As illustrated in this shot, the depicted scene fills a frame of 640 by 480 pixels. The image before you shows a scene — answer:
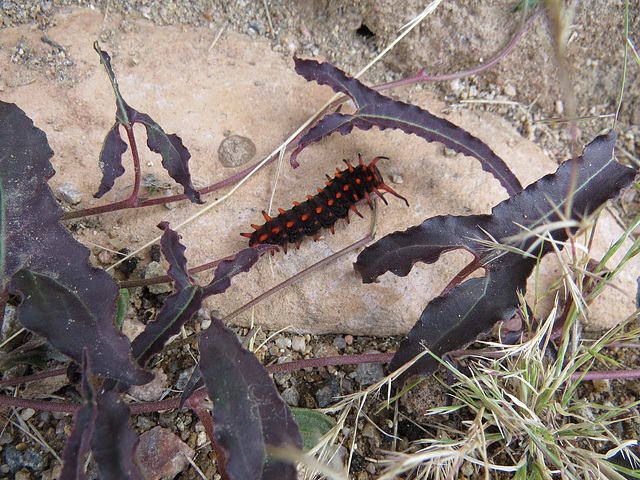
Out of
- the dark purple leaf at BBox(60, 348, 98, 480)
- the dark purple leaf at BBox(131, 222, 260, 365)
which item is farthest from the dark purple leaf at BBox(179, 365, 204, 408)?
the dark purple leaf at BBox(60, 348, 98, 480)

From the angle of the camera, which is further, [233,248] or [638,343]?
[233,248]

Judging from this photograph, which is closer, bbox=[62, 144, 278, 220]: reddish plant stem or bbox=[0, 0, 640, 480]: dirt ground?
bbox=[62, 144, 278, 220]: reddish plant stem

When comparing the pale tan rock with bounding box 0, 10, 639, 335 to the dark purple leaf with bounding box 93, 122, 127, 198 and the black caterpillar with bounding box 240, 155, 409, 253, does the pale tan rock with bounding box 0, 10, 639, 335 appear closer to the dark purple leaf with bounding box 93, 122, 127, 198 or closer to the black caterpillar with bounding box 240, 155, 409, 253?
the black caterpillar with bounding box 240, 155, 409, 253

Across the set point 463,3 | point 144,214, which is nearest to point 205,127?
point 144,214

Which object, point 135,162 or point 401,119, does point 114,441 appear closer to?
point 135,162

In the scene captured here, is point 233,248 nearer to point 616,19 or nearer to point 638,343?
point 638,343

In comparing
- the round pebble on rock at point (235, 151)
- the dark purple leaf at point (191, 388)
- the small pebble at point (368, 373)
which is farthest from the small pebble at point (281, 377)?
the round pebble on rock at point (235, 151)

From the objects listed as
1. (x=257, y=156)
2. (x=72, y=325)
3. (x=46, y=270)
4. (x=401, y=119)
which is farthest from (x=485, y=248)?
(x=46, y=270)
